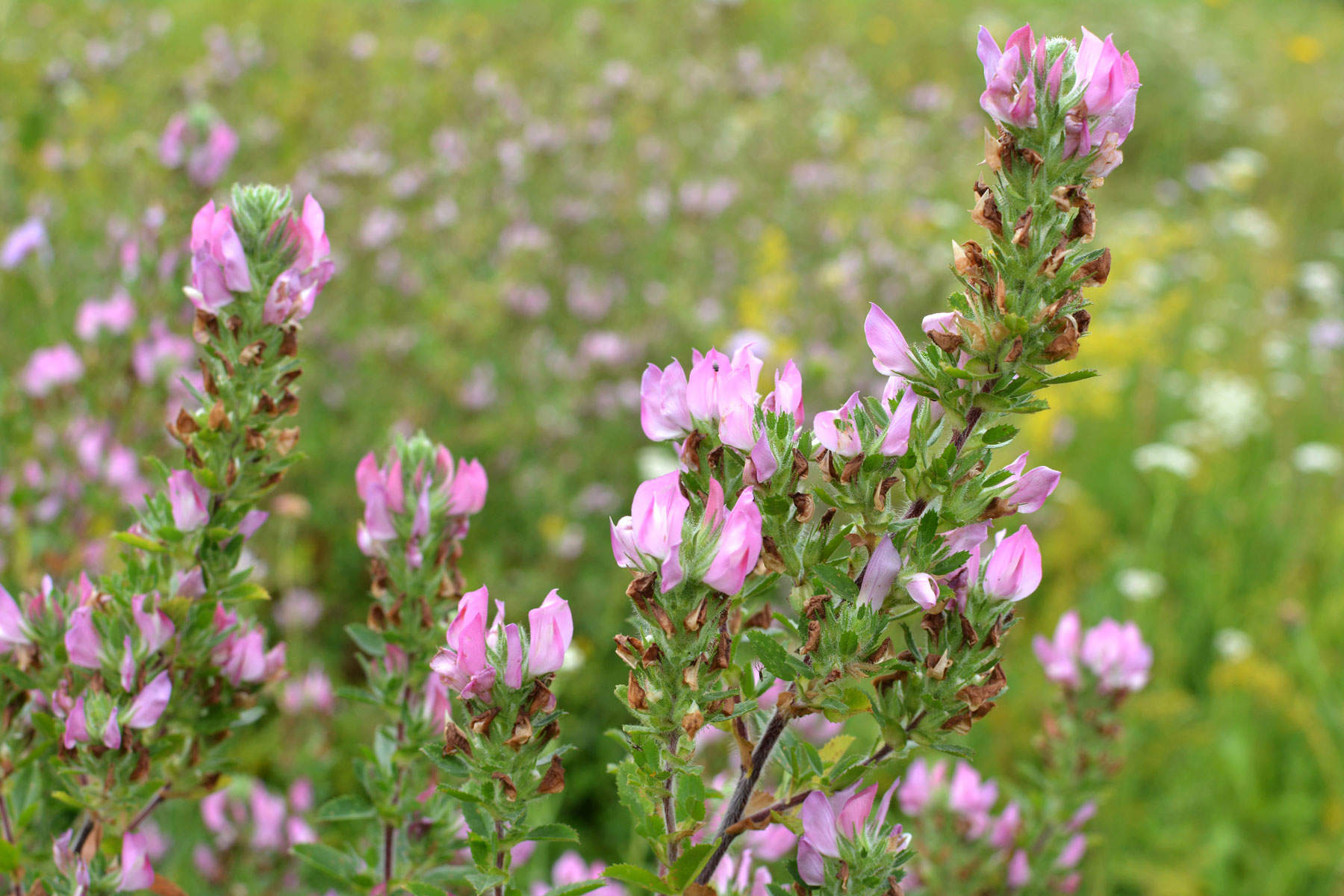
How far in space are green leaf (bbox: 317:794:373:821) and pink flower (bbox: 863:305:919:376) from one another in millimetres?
814

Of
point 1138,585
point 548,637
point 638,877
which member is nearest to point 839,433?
point 548,637

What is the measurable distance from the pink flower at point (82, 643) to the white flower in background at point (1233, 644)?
3.40 metres

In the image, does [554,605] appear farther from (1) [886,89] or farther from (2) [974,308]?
(1) [886,89]

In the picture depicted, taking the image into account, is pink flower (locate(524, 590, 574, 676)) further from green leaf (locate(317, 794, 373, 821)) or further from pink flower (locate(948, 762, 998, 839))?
pink flower (locate(948, 762, 998, 839))

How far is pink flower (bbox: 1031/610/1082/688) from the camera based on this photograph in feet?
5.34

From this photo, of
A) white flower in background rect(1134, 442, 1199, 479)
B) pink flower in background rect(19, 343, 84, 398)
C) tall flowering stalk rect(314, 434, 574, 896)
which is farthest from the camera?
white flower in background rect(1134, 442, 1199, 479)

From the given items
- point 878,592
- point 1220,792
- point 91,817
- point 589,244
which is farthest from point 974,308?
point 589,244

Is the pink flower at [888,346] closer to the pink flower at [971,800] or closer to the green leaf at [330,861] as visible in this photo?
the green leaf at [330,861]

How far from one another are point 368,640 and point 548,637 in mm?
468

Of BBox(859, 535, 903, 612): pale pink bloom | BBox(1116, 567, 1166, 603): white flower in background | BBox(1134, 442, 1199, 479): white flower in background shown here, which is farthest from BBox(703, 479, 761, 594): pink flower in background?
BBox(1134, 442, 1199, 479): white flower in background

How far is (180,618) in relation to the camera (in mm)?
1109

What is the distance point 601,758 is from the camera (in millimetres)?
3219

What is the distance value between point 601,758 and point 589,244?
303 centimetres

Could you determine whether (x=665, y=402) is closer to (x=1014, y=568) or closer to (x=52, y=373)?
(x=1014, y=568)
